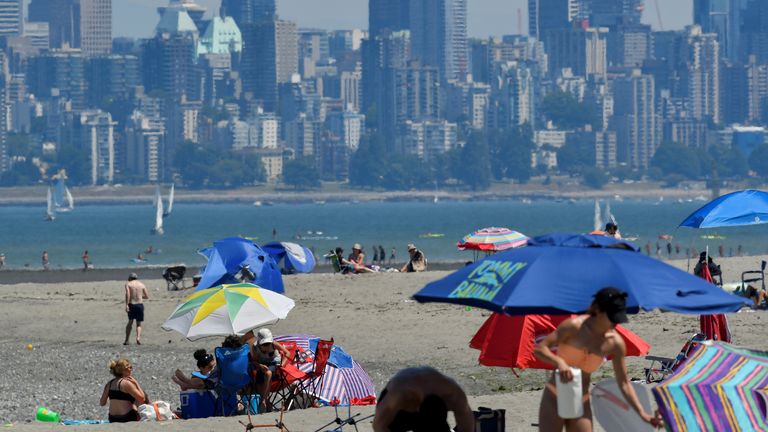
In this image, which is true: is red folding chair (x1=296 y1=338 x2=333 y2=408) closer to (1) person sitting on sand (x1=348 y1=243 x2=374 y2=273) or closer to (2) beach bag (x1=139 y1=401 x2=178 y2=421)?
(2) beach bag (x1=139 y1=401 x2=178 y2=421)

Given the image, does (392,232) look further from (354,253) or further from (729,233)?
(354,253)

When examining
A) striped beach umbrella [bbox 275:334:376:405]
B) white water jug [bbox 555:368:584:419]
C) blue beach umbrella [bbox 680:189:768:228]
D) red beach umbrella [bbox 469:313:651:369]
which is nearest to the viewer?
white water jug [bbox 555:368:584:419]

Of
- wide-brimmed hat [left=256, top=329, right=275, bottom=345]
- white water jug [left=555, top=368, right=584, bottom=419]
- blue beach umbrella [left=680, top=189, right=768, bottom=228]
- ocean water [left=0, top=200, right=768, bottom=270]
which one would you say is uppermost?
blue beach umbrella [left=680, top=189, right=768, bottom=228]

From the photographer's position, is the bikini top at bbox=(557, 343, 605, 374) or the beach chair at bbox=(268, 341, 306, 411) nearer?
the bikini top at bbox=(557, 343, 605, 374)

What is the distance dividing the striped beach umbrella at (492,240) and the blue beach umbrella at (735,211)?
9594mm

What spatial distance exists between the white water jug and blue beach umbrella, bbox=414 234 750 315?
382 mm

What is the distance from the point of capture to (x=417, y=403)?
10.2 meters

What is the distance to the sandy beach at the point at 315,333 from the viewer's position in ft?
55.7

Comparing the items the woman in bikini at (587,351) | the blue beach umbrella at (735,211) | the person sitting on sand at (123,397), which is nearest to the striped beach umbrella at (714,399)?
the woman in bikini at (587,351)

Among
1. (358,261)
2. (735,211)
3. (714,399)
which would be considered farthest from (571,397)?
(358,261)

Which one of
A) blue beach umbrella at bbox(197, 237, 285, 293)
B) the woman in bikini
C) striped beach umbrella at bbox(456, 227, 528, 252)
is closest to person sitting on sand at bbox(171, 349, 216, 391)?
the woman in bikini

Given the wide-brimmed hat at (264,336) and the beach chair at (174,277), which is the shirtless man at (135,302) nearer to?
the wide-brimmed hat at (264,336)

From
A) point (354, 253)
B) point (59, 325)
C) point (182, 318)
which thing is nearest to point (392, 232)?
point (354, 253)

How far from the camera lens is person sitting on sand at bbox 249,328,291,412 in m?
14.2
